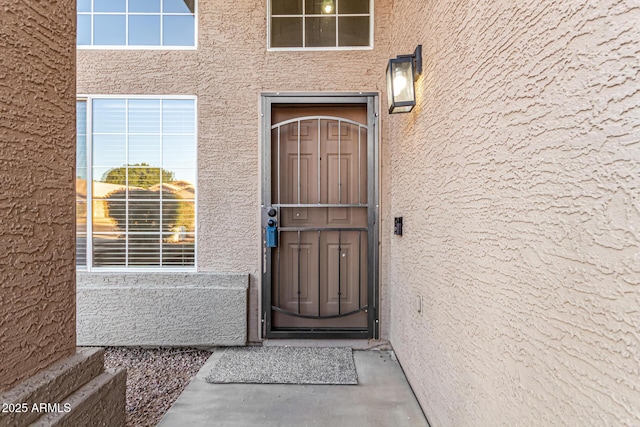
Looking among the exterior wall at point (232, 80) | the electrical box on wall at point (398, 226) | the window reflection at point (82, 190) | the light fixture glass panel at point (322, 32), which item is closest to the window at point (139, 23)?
the exterior wall at point (232, 80)

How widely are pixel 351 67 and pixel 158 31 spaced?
2050mm

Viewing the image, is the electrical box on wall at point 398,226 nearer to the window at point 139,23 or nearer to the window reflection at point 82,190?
the window at point 139,23

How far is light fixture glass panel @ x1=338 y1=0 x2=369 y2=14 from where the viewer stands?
10.5 ft

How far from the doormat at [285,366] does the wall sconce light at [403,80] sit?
2.22 metres

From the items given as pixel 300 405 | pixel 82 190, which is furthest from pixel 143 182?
pixel 300 405

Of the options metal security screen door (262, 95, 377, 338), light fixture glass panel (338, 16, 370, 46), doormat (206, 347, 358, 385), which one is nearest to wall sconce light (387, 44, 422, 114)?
metal security screen door (262, 95, 377, 338)

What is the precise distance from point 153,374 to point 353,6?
406cm

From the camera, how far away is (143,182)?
3.22m

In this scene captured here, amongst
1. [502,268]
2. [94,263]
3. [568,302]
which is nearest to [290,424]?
[502,268]

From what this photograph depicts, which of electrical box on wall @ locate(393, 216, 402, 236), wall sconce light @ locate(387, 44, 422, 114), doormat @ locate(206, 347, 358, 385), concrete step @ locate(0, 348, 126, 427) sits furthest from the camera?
electrical box on wall @ locate(393, 216, 402, 236)

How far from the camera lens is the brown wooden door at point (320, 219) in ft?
10.6

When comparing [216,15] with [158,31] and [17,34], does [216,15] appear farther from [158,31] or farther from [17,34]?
[17,34]

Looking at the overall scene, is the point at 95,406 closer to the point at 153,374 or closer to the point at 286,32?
the point at 153,374

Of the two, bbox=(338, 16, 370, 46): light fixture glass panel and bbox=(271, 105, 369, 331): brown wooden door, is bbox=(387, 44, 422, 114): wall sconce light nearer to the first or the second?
bbox=(271, 105, 369, 331): brown wooden door
